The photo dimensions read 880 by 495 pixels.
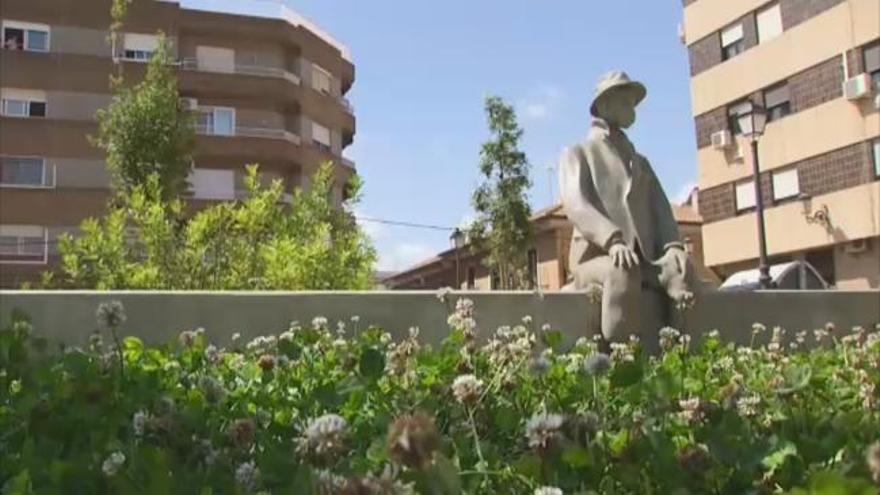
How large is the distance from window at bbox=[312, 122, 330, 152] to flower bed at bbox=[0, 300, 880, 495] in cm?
3675

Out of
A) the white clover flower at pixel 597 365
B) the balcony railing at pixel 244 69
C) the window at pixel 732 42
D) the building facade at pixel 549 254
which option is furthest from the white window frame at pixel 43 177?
the white clover flower at pixel 597 365

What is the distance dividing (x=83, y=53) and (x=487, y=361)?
34.9m

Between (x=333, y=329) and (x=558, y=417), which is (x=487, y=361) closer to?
(x=558, y=417)

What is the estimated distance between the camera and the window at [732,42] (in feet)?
100

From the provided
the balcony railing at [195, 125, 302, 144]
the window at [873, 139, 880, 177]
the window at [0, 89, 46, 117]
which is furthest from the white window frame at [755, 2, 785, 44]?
the window at [0, 89, 46, 117]

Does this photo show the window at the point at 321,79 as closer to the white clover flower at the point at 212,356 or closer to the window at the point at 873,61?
the window at the point at 873,61

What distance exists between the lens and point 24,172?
1299 inches

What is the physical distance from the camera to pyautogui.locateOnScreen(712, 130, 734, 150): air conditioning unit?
3033 cm

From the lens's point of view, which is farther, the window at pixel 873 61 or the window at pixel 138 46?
the window at pixel 138 46

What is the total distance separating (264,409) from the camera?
233 centimetres

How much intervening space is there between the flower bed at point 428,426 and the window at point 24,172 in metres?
32.6

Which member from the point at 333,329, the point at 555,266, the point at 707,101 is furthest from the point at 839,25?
the point at 333,329

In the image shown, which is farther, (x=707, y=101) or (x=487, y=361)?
(x=707, y=101)

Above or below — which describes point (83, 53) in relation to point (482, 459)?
above
